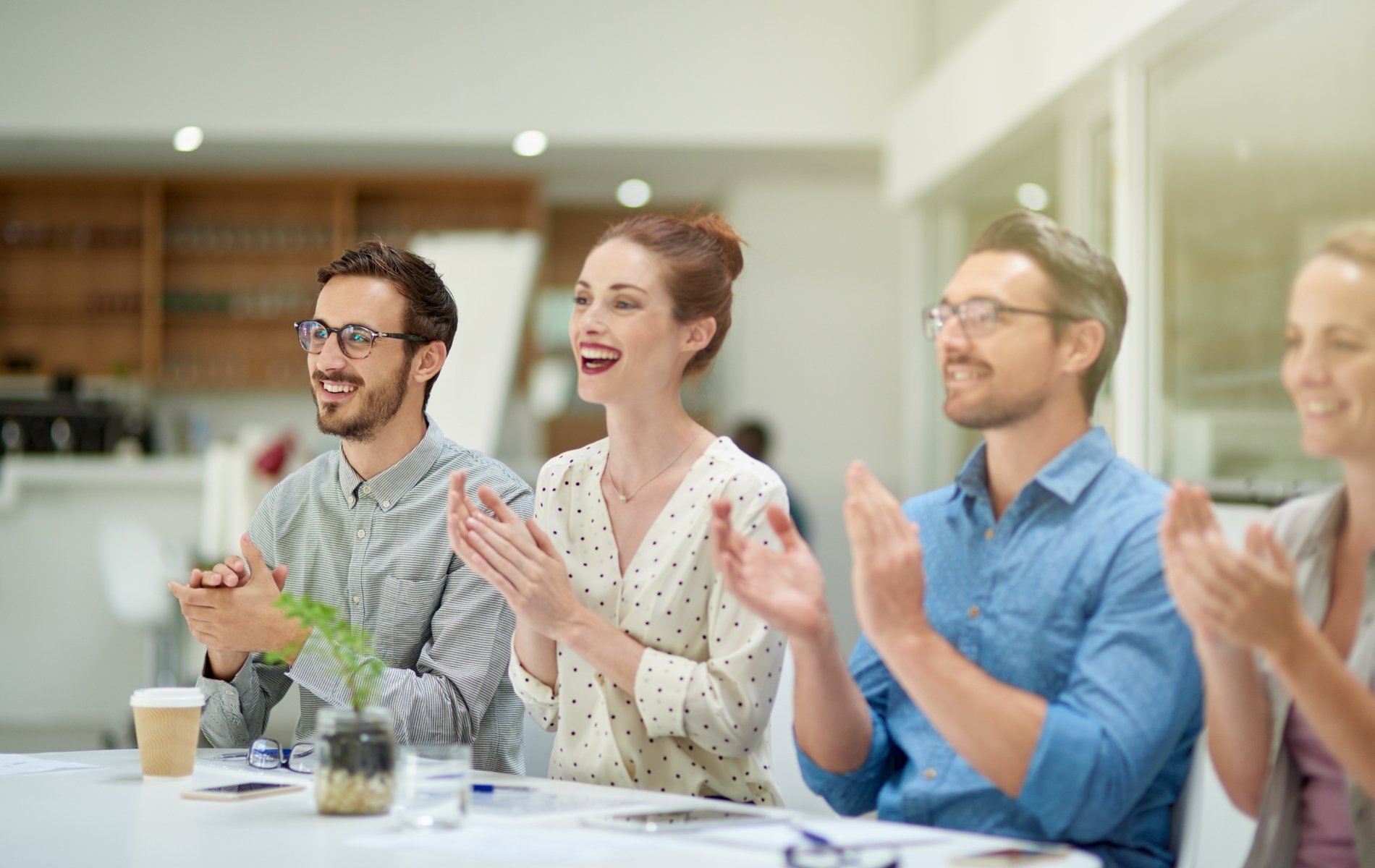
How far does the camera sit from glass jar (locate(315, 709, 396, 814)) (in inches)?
65.0

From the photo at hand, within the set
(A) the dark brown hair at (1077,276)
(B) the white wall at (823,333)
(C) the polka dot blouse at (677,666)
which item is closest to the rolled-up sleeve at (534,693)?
(C) the polka dot blouse at (677,666)

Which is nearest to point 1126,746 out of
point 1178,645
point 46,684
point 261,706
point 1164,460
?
point 1178,645

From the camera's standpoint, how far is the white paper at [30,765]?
1976mm

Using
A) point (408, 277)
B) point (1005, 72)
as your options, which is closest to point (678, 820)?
point (408, 277)

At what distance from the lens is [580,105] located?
294 inches

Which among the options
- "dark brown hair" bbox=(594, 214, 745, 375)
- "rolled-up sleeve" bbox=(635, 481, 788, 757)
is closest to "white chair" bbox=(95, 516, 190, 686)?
"dark brown hair" bbox=(594, 214, 745, 375)

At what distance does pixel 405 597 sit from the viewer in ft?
7.54

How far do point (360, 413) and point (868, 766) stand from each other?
1.06m

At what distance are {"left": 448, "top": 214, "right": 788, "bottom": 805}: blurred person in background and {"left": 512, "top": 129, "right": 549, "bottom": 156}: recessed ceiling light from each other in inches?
211

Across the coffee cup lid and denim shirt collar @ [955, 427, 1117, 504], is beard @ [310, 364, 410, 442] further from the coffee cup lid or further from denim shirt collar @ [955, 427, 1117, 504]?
denim shirt collar @ [955, 427, 1117, 504]

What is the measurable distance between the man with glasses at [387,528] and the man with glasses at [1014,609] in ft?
2.11

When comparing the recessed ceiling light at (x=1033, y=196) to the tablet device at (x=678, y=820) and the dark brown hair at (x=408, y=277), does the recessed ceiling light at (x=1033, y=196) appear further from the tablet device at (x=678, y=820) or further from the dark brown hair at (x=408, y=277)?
the tablet device at (x=678, y=820)

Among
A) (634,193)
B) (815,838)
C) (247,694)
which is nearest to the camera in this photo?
(815,838)

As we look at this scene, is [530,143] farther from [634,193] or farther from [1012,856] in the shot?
[1012,856]
